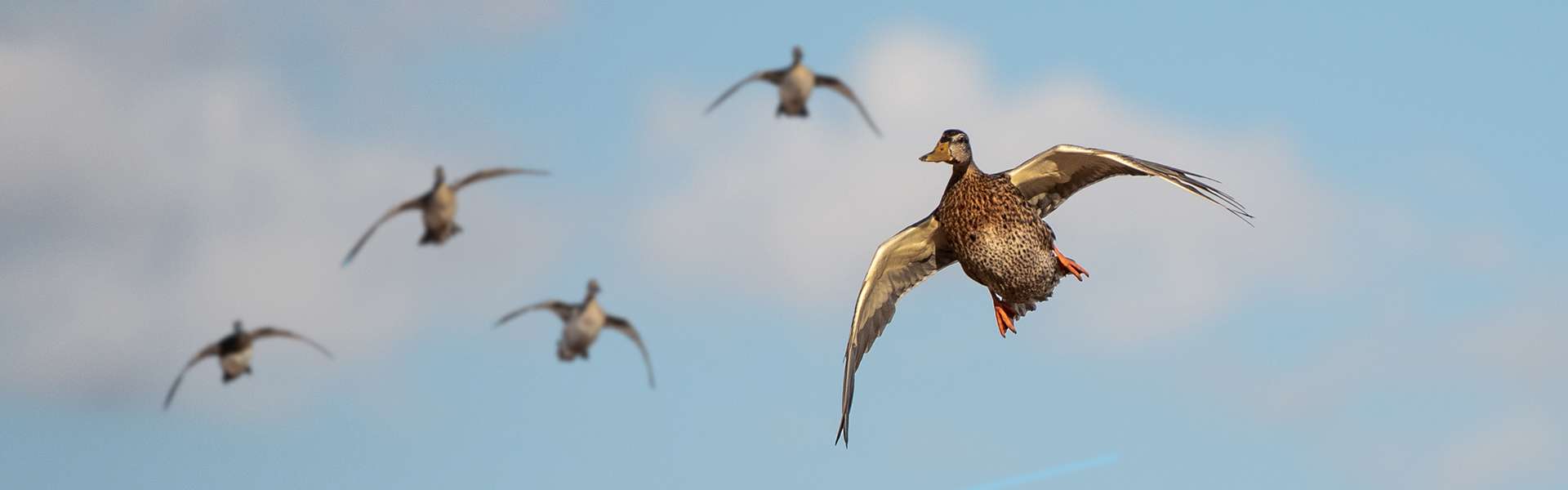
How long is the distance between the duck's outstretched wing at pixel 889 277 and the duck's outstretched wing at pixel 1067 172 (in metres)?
1.89

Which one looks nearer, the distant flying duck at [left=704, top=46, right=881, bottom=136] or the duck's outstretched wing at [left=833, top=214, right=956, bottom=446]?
the distant flying duck at [left=704, top=46, right=881, bottom=136]

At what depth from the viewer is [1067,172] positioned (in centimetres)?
3497

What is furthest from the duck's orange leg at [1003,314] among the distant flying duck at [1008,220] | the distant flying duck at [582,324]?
the distant flying duck at [582,324]

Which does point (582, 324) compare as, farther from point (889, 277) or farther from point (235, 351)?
point (889, 277)

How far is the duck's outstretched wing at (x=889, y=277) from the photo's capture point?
3678cm

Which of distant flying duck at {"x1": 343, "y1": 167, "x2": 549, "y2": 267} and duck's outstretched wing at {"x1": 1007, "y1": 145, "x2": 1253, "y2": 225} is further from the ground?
duck's outstretched wing at {"x1": 1007, "y1": 145, "x2": 1253, "y2": 225}

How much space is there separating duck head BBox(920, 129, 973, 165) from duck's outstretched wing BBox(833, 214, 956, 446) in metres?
1.74

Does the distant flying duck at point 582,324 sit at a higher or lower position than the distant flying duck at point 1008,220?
lower

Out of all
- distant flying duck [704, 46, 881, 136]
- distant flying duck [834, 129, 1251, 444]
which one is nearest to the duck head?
distant flying duck [834, 129, 1251, 444]

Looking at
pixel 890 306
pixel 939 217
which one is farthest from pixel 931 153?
pixel 890 306

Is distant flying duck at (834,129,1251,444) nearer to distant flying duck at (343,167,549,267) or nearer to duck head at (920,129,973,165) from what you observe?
duck head at (920,129,973,165)

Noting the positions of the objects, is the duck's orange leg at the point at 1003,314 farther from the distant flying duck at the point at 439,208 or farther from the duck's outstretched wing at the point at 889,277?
the distant flying duck at the point at 439,208

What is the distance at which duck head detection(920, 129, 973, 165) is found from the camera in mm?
34750

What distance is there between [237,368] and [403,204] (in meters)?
2.83
